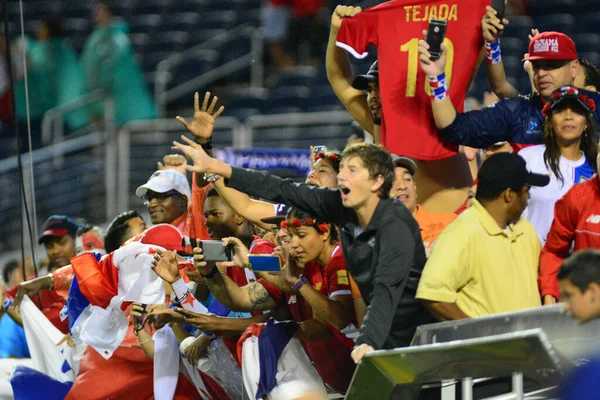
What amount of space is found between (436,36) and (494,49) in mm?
430

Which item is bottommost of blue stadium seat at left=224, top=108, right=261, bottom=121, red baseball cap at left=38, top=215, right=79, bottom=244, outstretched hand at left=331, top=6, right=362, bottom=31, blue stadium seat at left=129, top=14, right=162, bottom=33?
red baseball cap at left=38, top=215, right=79, bottom=244

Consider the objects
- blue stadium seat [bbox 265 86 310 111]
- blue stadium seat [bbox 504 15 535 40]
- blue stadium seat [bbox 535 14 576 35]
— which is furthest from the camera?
blue stadium seat [bbox 265 86 310 111]

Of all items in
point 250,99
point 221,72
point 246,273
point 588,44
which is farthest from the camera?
point 221,72

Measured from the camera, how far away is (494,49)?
17.4 feet

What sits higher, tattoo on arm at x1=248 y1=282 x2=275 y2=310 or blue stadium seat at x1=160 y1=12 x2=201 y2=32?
blue stadium seat at x1=160 y1=12 x2=201 y2=32

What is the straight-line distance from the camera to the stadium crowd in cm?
414

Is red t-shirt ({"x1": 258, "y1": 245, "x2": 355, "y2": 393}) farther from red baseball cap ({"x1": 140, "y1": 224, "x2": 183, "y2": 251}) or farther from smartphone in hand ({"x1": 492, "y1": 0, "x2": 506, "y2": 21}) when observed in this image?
smartphone in hand ({"x1": 492, "y1": 0, "x2": 506, "y2": 21})

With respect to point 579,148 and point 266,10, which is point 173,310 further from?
point 266,10

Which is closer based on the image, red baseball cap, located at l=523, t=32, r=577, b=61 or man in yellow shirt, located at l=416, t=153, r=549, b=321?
man in yellow shirt, located at l=416, t=153, r=549, b=321

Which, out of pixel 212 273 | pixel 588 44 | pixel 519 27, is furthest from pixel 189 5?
pixel 212 273

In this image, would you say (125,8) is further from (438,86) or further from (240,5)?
(438,86)

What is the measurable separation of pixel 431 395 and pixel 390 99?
5.49 ft

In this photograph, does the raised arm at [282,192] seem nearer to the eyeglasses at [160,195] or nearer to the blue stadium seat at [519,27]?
the eyeglasses at [160,195]

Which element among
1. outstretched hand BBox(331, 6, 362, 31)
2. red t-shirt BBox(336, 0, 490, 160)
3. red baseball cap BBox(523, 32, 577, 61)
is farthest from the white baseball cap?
red baseball cap BBox(523, 32, 577, 61)
